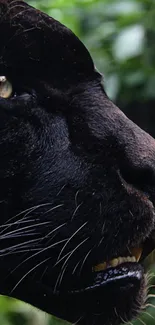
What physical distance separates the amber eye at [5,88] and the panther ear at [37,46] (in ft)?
0.13

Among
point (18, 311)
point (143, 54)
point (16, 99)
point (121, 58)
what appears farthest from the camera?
point (143, 54)

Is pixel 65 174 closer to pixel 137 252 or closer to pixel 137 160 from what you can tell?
pixel 137 160

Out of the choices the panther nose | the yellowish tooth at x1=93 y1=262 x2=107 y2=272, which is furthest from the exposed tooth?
the panther nose

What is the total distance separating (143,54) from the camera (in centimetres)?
526

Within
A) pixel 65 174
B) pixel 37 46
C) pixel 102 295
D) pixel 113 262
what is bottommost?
pixel 102 295

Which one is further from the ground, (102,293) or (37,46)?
(37,46)

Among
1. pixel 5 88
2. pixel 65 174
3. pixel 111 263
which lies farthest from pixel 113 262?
pixel 5 88

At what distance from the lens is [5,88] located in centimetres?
310

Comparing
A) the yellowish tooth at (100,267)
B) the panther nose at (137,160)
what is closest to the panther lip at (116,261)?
the yellowish tooth at (100,267)

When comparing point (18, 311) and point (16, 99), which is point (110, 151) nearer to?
point (16, 99)

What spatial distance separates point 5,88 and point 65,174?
30cm

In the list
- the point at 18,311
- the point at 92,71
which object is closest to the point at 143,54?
the point at 18,311

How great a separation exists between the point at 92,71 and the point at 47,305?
728mm

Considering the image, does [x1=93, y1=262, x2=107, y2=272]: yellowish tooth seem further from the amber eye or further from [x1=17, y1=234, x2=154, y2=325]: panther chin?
the amber eye
